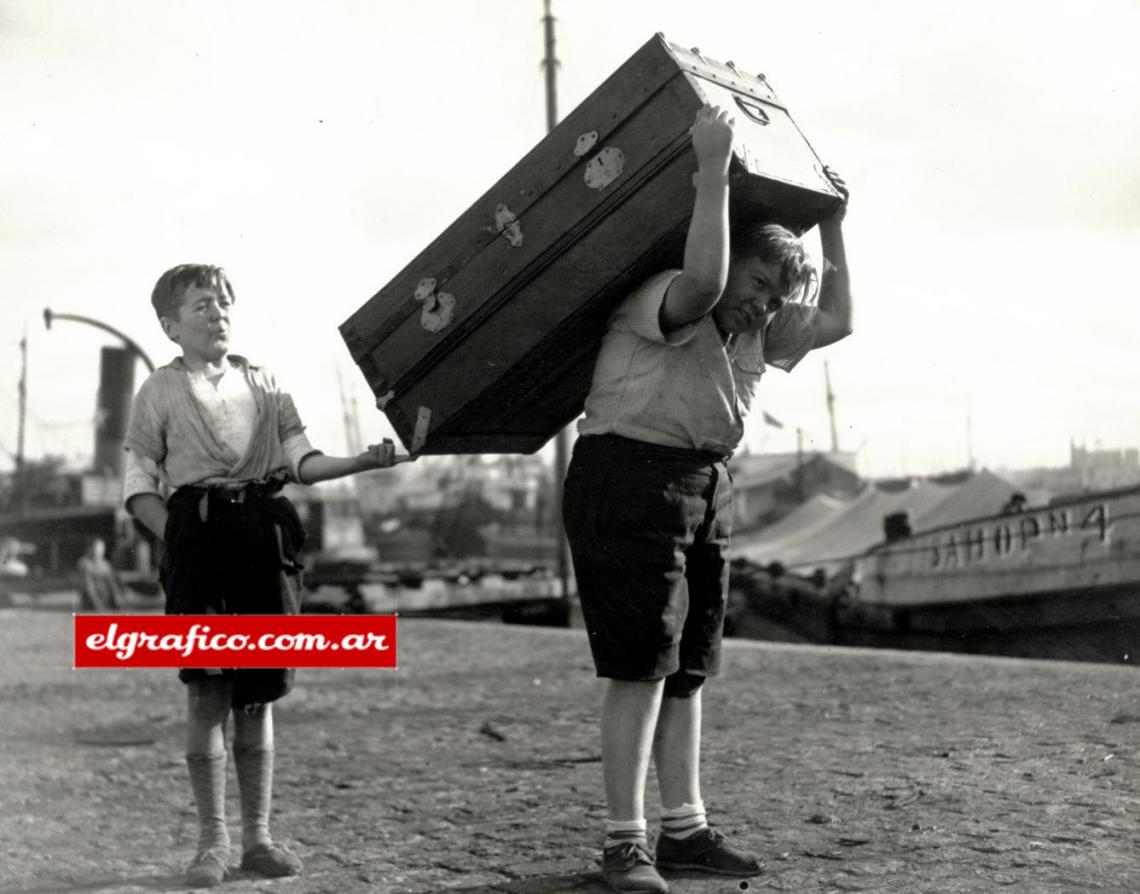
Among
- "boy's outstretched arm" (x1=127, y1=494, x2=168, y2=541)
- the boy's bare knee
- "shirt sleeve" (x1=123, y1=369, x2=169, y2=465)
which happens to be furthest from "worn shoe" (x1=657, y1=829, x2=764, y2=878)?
"shirt sleeve" (x1=123, y1=369, x2=169, y2=465)

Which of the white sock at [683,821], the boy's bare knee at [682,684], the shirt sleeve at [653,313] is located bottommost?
the white sock at [683,821]

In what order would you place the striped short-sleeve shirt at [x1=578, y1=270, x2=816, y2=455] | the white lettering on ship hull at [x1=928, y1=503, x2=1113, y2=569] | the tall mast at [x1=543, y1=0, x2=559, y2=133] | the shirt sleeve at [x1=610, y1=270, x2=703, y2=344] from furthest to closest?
1. the tall mast at [x1=543, y1=0, x2=559, y2=133]
2. the white lettering on ship hull at [x1=928, y1=503, x2=1113, y2=569]
3. the striped short-sleeve shirt at [x1=578, y1=270, x2=816, y2=455]
4. the shirt sleeve at [x1=610, y1=270, x2=703, y2=344]

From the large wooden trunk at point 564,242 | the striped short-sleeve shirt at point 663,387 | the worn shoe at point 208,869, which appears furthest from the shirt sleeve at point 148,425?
the striped short-sleeve shirt at point 663,387

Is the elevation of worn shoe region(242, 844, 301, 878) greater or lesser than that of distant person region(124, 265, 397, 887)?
lesser

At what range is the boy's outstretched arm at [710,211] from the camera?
2.60 meters

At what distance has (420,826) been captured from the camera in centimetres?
378

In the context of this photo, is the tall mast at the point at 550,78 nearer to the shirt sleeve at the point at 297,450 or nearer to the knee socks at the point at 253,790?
the shirt sleeve at the point at 297,450

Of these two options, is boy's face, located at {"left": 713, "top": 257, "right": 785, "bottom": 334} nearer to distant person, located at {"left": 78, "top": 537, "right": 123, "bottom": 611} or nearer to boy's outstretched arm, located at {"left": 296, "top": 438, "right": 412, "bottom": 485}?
boy's outstretched arm, located at {"left": 296, "top": 438, "right": 412, "bottom": 485}

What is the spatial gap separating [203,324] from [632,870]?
169 cm

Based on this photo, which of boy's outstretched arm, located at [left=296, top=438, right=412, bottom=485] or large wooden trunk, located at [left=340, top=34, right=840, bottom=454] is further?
boy's outstretched arm, located at [left=296, top=438, right=412, bottom=485]

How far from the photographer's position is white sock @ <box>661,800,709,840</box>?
304cm

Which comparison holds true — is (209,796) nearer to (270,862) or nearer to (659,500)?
(270,862)

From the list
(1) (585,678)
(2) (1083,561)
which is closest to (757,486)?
(2) (1083,561)

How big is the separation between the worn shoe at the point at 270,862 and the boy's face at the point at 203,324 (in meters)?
1.24
